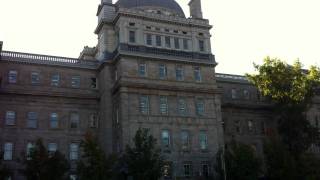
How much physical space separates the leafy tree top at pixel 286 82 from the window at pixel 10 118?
29.3 m

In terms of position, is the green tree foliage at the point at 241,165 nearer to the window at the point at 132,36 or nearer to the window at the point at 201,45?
the window at the point at 201,45

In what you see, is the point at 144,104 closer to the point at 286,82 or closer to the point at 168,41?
the point at 168,41

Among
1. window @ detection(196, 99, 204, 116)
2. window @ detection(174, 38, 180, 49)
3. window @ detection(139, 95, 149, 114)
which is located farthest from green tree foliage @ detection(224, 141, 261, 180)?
window @ detection(174, 38, 180, 49)

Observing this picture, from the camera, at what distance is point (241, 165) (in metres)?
43.5

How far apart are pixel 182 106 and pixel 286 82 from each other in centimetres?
1376

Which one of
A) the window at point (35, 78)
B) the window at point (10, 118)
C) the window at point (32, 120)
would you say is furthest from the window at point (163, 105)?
the window at point (10, 118)

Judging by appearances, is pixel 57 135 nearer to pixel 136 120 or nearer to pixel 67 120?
pixel 67 120

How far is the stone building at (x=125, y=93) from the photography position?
48.0 m

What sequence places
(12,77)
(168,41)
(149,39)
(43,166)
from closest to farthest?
(43,166), (12,77), (149,39), (168,41)

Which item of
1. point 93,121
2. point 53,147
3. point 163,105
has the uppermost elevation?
point 163,105

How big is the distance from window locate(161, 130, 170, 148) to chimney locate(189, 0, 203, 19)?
15.8 meters

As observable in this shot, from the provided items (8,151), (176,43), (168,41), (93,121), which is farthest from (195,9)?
(8,151)

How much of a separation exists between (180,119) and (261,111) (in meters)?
17.8

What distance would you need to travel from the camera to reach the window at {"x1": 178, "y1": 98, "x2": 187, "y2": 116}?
49750 millimetres
